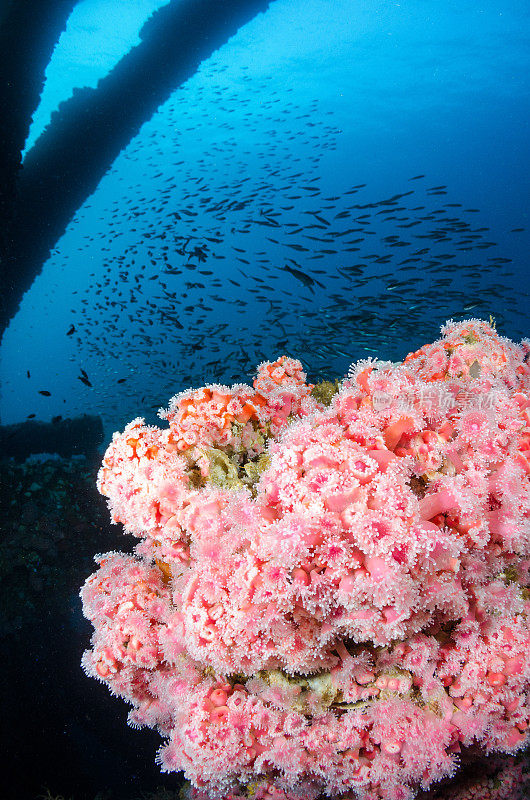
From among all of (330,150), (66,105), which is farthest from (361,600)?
(330,150)

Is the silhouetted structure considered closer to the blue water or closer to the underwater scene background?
the underwater scene background

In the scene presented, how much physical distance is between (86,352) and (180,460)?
2516 inches

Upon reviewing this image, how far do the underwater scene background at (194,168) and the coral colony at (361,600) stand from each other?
5.02 feet

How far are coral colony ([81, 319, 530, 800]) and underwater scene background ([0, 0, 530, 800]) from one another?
153 centimetres

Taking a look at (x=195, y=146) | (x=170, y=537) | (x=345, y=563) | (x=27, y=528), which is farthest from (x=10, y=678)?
(x=195, y=146)

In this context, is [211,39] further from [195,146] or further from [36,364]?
[36,364]

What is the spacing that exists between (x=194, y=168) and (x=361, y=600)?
31.1 m

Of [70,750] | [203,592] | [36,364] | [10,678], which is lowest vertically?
[36,364]

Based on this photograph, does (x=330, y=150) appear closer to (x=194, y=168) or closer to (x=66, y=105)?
(x=194, y=168)

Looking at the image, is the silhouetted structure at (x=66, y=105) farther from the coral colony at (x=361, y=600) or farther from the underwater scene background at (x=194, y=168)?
the coral colony at (x=361, y=600)

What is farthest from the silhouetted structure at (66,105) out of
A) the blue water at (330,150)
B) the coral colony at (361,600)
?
the coral colony at (361,600)

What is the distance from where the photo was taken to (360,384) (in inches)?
106

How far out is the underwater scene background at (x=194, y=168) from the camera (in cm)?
1140

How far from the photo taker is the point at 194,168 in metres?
27.7
